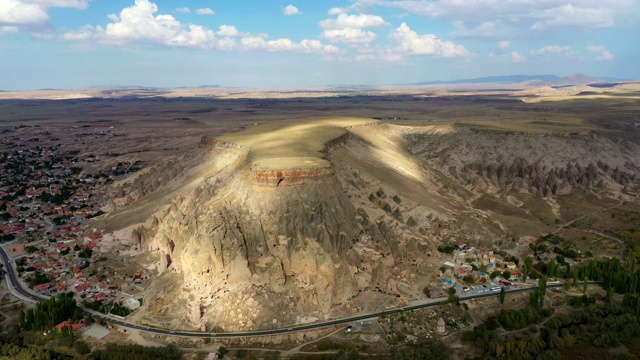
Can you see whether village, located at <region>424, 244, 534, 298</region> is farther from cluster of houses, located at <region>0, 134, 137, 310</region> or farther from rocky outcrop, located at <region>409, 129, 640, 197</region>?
cluster of houses, located at <region>0, 134, 137, 310</region>

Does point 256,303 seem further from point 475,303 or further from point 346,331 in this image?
point 475,303

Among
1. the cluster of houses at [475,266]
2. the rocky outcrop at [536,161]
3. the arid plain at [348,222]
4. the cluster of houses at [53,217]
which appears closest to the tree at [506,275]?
the cluster of houses at [475,266]

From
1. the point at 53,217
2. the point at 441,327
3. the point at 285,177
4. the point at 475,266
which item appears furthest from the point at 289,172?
the point at 53,217

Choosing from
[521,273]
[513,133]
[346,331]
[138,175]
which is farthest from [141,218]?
[513,133]

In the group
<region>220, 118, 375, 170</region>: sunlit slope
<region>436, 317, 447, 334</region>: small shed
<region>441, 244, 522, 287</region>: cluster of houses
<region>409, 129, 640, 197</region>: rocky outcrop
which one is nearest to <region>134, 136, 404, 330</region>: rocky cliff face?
<region>220, 118, 375, 170</region>: sunlit slope

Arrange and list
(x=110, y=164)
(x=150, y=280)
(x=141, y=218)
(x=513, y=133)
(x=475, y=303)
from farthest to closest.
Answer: (x=110, y=164) → (x=513, y=133) → (x=141, y=218) → (x=150, y=280) → (x=475, y=303)

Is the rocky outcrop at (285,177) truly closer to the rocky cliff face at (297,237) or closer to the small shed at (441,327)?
the rocky cliff face at (297,237)
